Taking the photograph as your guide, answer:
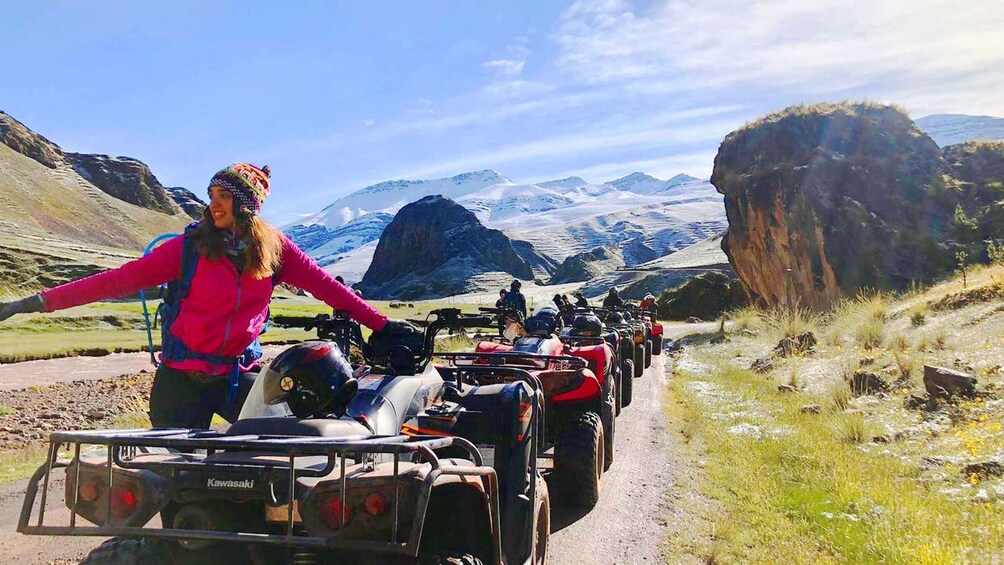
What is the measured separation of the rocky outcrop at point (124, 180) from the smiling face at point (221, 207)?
182549mm

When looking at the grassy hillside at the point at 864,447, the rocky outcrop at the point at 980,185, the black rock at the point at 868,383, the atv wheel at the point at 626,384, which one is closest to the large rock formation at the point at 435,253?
the rocky outcrop at the point at 980,185

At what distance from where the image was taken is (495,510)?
8.91ft

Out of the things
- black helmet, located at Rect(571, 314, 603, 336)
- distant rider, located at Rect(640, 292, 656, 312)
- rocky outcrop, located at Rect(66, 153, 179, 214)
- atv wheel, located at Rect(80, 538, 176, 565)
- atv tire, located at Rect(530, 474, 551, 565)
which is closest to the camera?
atv wheel, located at Rect(80, 538, 176, 565)

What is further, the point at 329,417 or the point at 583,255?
the point at 583,255

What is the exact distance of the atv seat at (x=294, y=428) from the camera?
274 centimetres

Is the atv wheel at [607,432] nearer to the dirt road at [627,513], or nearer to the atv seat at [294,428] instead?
the dirt road at [627,513]

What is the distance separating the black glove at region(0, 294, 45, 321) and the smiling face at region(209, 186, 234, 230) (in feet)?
2.63

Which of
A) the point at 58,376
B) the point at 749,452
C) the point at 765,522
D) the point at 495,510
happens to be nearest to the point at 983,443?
the point at 749,452

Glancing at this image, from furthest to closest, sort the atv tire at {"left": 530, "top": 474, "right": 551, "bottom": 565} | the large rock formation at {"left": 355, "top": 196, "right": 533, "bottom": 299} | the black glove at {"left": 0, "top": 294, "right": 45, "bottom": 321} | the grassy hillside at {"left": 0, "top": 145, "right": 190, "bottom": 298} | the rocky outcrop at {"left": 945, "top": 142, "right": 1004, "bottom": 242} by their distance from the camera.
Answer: the large rock formation at {"left": 355, "top": 196, "right": 533, "bottom": 299} < the grassy hillside at {"left": 0, "top": 145, "right": 190, "bottom": 298} < the rocky outcrop at {"left": 945, "top": 142, "right": 1004, "bottom": 242} < the atv tire at {"left": 530, "top": 474, "right": 551, "bottom": 565} < the black glove at {"left": 0, "top": 294, "right": 45, "bottom": 321}

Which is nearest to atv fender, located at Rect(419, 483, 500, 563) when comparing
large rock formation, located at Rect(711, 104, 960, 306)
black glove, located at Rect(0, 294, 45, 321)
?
black glove, located at Rect(0, 294, 45, 321)

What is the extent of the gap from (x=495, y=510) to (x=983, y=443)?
6644 mm

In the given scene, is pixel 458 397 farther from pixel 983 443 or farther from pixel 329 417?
pixel 983 443

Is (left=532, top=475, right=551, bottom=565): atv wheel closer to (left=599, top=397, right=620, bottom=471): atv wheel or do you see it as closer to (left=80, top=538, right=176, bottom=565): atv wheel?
(left=80, top=538, right=176, bottom=565): atv wheel

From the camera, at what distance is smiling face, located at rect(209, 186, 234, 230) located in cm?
346
